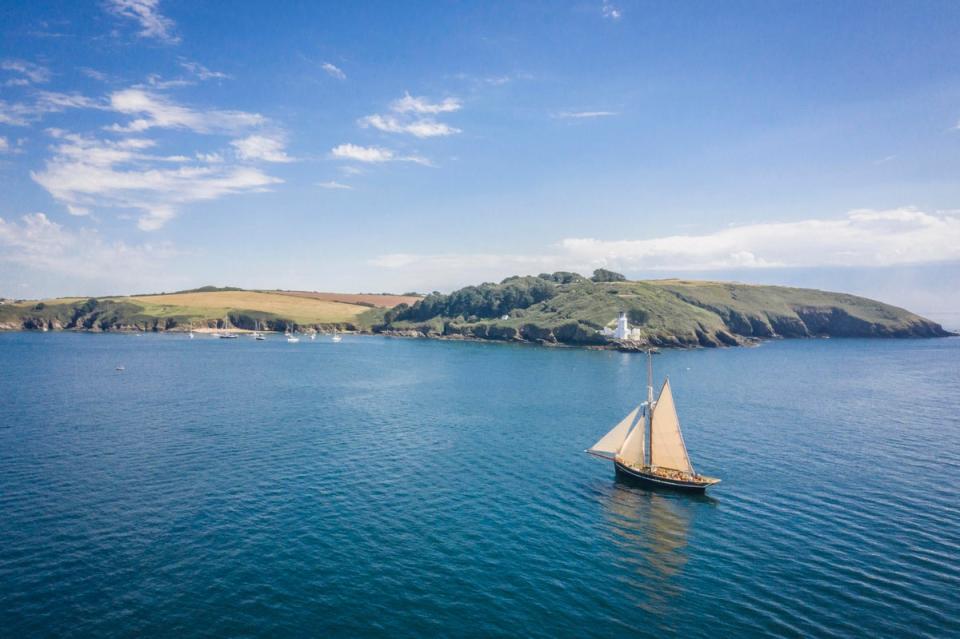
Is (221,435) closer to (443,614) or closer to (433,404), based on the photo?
(433,404)

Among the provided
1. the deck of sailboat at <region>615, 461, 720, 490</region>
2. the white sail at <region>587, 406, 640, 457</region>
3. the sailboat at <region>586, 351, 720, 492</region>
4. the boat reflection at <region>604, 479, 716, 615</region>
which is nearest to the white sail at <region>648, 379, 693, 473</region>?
the sailboat at <region>586, 351, 720, 492</region>

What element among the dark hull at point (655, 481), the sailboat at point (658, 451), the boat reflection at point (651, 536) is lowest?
the boat reflection at point (651, 536)

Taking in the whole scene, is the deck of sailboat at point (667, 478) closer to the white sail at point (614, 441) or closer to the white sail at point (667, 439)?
the white sail at point (667, 439)

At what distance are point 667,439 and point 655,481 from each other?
597cm

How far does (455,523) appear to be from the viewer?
2119 inches

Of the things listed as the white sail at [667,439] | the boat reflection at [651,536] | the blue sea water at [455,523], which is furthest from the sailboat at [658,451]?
the blue sea water at [455,523]

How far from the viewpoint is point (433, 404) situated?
368 feet

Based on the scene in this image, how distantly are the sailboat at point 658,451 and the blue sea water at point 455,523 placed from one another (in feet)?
6.72

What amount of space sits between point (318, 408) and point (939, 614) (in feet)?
308

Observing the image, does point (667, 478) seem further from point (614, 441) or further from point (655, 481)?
point (614, 441)

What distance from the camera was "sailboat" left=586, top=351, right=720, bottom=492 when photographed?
64.5 metres

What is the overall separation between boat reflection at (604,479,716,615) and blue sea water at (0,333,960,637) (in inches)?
10.6

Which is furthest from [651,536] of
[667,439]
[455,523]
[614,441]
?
[455,523]

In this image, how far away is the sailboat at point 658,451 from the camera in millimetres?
64500
